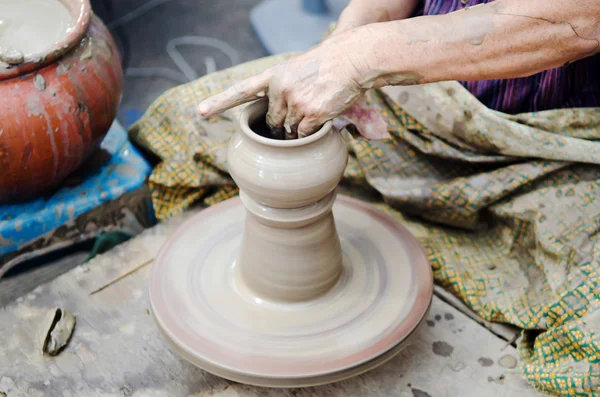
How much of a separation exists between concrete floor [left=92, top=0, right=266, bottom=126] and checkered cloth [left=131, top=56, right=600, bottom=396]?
4.67ft

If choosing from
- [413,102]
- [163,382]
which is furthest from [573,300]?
[163,382]

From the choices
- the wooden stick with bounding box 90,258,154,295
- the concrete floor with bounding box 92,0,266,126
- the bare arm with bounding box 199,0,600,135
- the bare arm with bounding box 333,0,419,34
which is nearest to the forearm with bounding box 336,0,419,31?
the bare arm with bounding box 333,0,419,34

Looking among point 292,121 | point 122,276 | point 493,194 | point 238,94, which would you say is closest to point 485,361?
point 493,194

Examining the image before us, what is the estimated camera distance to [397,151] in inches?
74.6

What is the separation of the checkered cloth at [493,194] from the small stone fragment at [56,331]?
52 cm

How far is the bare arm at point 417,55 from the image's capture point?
136 cm

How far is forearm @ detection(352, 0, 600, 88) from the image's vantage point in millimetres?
1358

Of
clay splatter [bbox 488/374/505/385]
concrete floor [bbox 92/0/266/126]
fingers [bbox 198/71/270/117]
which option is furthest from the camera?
concrete floor [bbox 92/0/266/126]

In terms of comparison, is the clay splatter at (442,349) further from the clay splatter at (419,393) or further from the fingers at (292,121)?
the fingers at (292,121)

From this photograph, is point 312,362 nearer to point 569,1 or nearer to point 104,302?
point 104,302

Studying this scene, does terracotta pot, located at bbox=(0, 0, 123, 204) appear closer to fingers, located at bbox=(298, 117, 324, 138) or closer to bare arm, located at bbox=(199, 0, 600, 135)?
bare arm, located at bbox=(199, 0, 600, 135)

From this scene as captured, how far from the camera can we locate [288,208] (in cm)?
136

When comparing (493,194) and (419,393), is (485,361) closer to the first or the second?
(419,393)

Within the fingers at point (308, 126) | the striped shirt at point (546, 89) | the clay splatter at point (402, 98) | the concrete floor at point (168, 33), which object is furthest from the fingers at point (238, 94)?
the concrete floor at point (168, 33)
